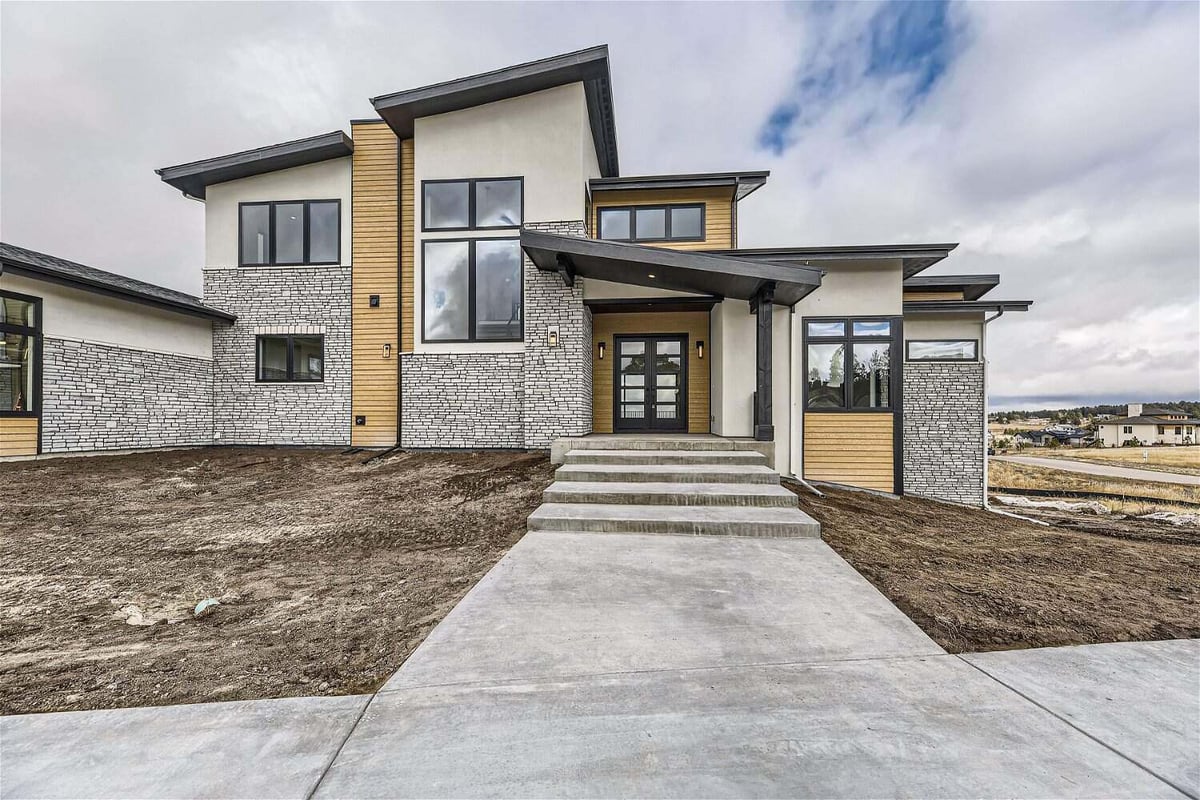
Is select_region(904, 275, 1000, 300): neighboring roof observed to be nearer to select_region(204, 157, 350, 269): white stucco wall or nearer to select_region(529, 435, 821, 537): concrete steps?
select_region(529, 435, 821, 537): concrete steps

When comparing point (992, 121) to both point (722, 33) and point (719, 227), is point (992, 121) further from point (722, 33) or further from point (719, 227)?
point (719, 227)

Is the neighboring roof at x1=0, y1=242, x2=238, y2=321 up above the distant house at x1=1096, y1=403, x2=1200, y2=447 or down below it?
A: above

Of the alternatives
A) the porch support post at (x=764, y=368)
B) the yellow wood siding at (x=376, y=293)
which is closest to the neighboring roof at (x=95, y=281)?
the yellow wood siding at (x=376, y=293)

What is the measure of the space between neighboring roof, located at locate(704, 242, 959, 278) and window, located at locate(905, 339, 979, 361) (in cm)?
193

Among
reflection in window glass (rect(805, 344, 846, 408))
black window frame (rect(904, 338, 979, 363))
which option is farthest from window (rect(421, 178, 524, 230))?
black window frame (rect(904, 338, 979, 363))

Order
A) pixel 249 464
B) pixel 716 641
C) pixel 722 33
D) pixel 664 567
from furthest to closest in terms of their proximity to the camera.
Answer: pixel 722 33, pixel 249 464, pixel 664 567, pixel 716 641

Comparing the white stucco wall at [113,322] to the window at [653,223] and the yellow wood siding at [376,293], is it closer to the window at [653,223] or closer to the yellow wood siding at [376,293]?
the yellow wood siding at [376,293]

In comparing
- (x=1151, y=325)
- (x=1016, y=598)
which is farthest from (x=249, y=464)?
(x=1151, y=325)

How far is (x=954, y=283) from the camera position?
10945 millimetres

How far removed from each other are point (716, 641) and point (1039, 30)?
14.1 m

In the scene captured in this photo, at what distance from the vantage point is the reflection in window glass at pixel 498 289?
30.3ft

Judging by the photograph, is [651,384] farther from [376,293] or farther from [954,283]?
[954,283]

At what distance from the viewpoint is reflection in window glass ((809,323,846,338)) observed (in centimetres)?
856

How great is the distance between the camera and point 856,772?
62.0 inches
